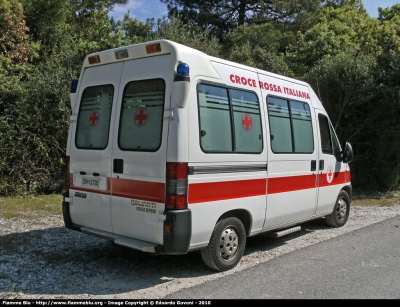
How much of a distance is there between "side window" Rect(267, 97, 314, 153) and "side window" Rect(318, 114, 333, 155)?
1.29 ft

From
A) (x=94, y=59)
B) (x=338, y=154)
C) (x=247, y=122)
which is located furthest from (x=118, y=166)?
(x=338, y=154)

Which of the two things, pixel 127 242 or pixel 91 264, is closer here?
pixel 127 242

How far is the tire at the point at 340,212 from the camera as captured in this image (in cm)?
761

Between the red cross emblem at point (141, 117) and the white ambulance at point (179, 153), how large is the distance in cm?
2

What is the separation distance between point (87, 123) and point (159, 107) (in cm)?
132

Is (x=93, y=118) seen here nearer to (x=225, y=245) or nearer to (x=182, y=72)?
(x=182, y=72)

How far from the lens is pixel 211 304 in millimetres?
4082

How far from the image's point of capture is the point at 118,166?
16.0 feet

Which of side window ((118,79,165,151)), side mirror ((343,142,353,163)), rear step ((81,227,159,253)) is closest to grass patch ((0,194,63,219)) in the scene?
rear step ((81,227,159,253))

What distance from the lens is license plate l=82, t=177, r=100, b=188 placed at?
5.10 m

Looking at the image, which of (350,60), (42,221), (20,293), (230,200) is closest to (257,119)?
(230,200)

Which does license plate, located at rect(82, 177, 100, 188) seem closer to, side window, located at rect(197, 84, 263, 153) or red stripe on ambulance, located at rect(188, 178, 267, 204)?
red stripe on ambulance, located at rect(188, 178, 267, 204)

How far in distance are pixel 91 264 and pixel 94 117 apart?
195 cm

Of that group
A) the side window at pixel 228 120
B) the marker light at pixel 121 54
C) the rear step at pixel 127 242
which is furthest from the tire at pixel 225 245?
the marker light at pixel 121 54
